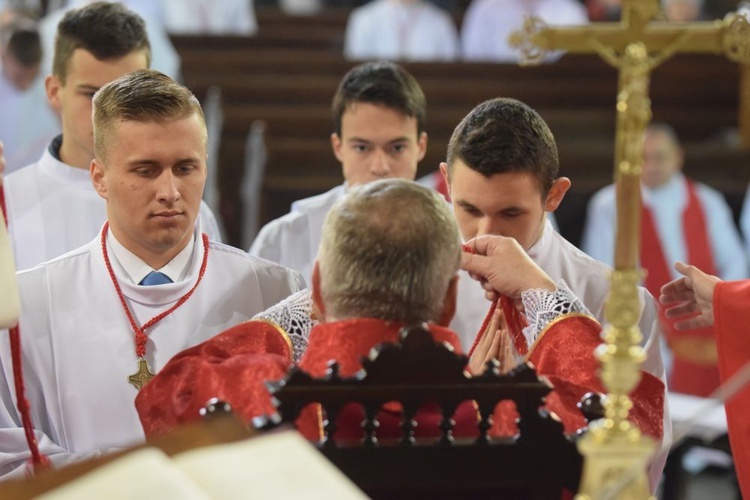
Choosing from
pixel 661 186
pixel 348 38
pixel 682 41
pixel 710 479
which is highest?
pixel 682 41

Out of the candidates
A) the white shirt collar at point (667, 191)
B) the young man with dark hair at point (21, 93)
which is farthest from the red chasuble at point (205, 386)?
the young man with dark hair at point (21, 93)

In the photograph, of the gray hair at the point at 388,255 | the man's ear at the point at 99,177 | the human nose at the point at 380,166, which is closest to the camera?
the gray hair at the point at 388,255

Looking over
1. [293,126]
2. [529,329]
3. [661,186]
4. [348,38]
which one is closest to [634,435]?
[529,329]

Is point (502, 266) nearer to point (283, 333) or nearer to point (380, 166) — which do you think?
point (283, 333)

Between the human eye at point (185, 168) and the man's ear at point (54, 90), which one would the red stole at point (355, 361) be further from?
the man's ear at point (54, 90)

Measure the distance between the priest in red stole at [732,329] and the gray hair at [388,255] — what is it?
1.11 metres

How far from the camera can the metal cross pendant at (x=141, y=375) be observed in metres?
2.98

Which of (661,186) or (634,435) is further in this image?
(661,186)

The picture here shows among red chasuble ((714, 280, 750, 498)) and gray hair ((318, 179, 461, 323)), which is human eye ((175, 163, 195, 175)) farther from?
red chasuble ((714, 280, 750, 498))

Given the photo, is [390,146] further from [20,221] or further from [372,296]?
[372,296]

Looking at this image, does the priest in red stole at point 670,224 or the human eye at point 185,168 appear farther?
the priest in red stole at point 670,224

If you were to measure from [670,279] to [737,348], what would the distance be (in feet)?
15.3

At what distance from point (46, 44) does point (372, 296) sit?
305 inches

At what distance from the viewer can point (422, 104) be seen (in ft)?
14.7
